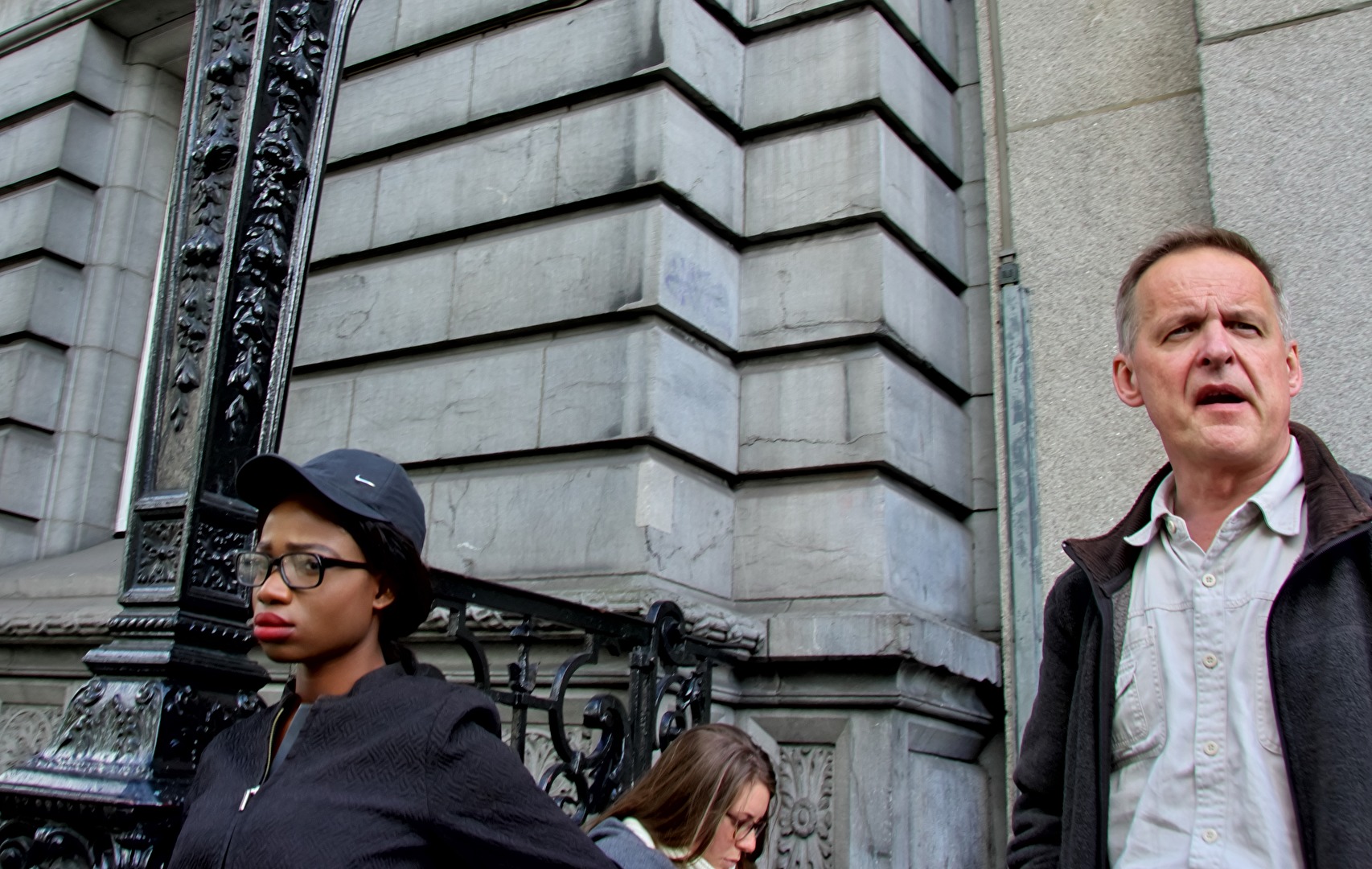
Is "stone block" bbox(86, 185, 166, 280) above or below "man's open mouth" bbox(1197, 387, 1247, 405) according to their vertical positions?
above

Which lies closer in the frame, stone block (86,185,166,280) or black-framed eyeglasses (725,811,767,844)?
black-framed eyeglasses (725,811,767,844)

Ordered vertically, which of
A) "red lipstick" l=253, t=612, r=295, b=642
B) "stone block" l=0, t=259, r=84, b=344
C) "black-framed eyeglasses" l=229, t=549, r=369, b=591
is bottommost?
"red lipstick" l=253, t=612, r=295, b=642

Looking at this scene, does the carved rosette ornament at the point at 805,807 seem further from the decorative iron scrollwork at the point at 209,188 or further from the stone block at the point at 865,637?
the decorative iron scrollwork at the point at 209,188

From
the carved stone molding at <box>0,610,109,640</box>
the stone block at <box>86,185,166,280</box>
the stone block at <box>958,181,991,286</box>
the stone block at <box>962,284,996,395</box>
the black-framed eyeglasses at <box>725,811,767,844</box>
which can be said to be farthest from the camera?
the stone block at <box>86,185,166,280</box>

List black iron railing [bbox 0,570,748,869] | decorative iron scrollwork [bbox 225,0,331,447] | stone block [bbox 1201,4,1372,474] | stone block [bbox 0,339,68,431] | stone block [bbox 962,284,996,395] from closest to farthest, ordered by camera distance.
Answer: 1. black iron railing [bbox 0,570,748,869]
2. decorative iron scrollwork [bbox 225,0,331,447]
3. stone block [bbox 1201,4,1372,474]
4. stone block [bbox 962,284,996,395]
5. stone block [bbox 0,339,68,431]

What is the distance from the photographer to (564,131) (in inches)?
264

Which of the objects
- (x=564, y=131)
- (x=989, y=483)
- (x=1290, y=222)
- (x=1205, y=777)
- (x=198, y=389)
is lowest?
(x=1205, y=777)

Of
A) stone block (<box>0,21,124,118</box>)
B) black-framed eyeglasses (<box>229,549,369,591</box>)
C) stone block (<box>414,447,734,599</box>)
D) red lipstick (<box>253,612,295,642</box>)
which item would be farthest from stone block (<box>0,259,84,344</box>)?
red lipstick (<box>253,612,295,642</box>)

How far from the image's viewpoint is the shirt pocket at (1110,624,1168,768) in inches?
82.6

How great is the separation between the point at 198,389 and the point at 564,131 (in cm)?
386

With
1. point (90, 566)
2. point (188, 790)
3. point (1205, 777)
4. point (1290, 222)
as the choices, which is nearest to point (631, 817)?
point (188, 790)

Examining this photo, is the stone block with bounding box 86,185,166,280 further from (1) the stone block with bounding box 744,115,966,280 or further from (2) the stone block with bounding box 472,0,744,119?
(1) the stone block with bounding box 744,115,966,280

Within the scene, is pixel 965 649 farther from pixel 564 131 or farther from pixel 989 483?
pixel 564 131

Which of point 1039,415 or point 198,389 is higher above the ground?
point 1039,415
